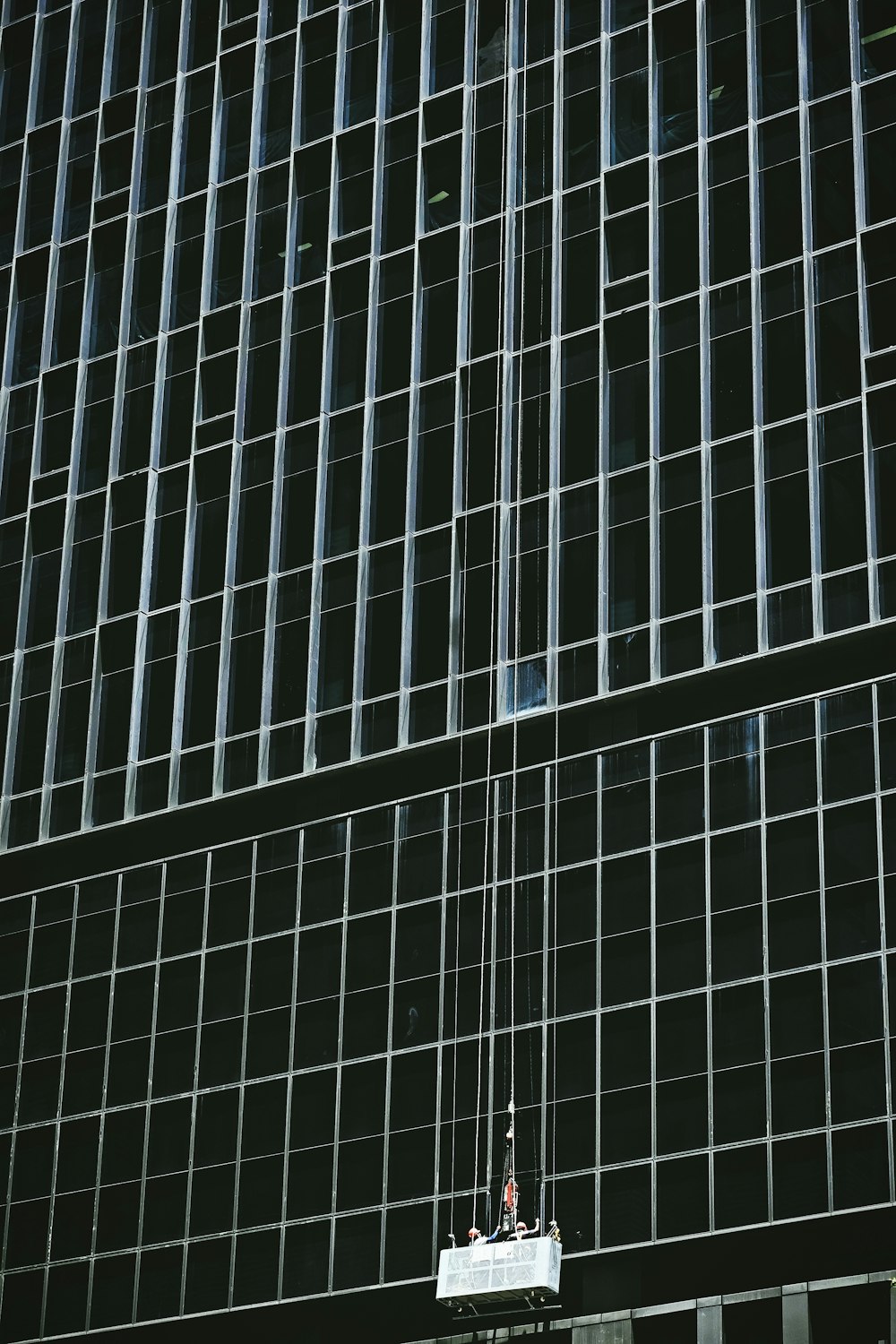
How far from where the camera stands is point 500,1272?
59.6 meters

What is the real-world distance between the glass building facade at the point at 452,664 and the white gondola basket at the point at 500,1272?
344 inches

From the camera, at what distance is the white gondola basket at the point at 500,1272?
58969 mm

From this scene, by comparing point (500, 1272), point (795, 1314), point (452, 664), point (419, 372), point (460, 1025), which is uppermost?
point (419, 372)

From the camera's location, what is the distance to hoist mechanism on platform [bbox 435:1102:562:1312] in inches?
2322

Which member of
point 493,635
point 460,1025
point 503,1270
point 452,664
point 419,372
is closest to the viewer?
point 503,1270

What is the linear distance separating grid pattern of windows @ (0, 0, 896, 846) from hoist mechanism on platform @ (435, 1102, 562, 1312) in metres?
19.4

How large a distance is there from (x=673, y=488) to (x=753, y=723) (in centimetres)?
785

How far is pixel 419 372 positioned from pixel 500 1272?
3220 centimetres

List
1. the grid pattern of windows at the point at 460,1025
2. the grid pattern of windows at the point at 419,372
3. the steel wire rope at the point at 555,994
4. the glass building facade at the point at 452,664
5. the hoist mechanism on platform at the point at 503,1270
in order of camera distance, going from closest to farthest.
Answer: the hoist mechanism on platform at the point at 503,1270
the grid pattern of windows at the point at 460,1025
the glass building facade at the point at 452,664
the steel wire rope at the point at 555,994
the grid pattern of windows at the point at 419,372

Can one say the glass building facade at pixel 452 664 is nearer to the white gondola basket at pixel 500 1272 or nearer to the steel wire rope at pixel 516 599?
the steel wire rope at pixel 516 599

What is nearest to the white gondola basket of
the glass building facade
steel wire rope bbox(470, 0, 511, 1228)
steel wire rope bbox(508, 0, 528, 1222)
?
steel wire rope bbox(508, 0, 528, 1222)

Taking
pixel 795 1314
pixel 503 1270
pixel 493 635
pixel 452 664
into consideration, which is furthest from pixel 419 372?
pixel 503 1270

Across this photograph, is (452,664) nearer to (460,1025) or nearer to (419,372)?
(419,372)

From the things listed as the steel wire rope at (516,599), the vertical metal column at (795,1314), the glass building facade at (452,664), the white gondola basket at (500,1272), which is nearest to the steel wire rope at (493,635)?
the glass building facade at (452,664)
